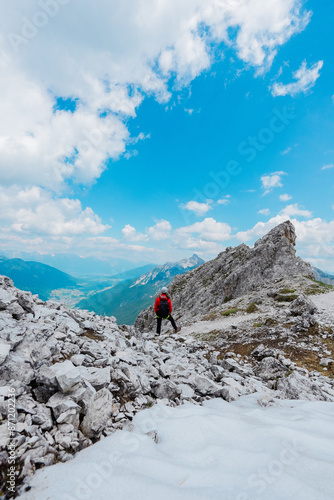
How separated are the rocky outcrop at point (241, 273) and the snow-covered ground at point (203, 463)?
4379 cm

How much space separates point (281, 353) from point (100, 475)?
12.6 m

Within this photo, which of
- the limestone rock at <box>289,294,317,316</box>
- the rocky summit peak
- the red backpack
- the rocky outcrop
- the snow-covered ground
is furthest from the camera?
the rocky summit peak

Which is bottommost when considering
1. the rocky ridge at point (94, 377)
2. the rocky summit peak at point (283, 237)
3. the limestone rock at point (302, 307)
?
the rocky ridge at point (94, 377)

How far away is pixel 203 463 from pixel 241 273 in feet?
200

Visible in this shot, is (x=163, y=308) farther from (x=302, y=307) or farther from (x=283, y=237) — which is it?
(x=283, y=237)

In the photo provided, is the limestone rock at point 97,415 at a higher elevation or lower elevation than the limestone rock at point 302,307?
lower

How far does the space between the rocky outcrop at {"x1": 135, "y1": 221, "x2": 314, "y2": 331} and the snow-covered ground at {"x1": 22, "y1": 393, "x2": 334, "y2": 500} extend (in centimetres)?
4379

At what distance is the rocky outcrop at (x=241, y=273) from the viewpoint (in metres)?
54.7

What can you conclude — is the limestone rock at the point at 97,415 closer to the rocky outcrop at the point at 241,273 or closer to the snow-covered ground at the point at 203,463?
the snow-covered ground at the point at 203,463

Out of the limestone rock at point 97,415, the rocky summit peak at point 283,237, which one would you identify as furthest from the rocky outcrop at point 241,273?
the limestone rock at point 97,415

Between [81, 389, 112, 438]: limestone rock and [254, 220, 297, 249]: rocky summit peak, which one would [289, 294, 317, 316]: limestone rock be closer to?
[81, 389, 112, 438]: limestone rock

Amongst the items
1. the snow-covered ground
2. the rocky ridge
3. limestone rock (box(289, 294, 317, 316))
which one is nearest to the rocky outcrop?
limestone rock (box(289, 294, 317, 316))

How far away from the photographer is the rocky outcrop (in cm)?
5472

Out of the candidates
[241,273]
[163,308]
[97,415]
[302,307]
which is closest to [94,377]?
[97,415]
